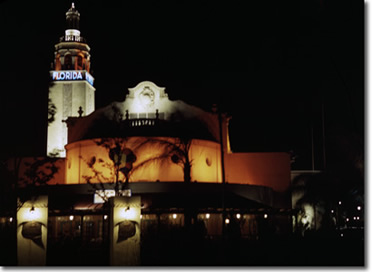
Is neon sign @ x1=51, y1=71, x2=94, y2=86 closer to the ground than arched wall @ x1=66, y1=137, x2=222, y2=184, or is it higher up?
higher up

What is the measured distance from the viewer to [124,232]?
59.8 feet

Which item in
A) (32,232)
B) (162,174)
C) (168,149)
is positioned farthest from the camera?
(168,149)

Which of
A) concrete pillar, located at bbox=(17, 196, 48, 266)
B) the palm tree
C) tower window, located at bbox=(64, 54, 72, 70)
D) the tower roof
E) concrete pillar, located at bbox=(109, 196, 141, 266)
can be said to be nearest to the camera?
concrete pillar, located at bbox=(109, 196, 141, 266)

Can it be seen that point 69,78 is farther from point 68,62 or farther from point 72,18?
point 72,18

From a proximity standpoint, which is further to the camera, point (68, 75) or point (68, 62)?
point (68, 62)

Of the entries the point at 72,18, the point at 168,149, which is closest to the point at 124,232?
the point at 168,149

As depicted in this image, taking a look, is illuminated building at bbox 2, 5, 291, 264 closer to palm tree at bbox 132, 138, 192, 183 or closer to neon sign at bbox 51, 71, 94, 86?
palm tree at bbox 132, 138, 192, 183

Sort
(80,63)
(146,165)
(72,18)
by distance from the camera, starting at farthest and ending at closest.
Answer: (72,18) → (80,63) → (146,165)

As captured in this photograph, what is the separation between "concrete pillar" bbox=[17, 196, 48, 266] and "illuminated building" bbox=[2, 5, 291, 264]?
697 cm

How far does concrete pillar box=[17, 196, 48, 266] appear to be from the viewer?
1838 centimetres

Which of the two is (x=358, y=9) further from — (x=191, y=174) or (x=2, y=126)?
(x=2, y=126)

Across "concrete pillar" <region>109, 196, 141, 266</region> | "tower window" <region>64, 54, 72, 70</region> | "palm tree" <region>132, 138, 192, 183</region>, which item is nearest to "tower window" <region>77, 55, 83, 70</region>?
"tower window" <region>64, 54, 72, 70</region>

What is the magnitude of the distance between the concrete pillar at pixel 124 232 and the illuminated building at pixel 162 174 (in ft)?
26.3

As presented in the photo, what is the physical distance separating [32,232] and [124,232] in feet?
9.06
